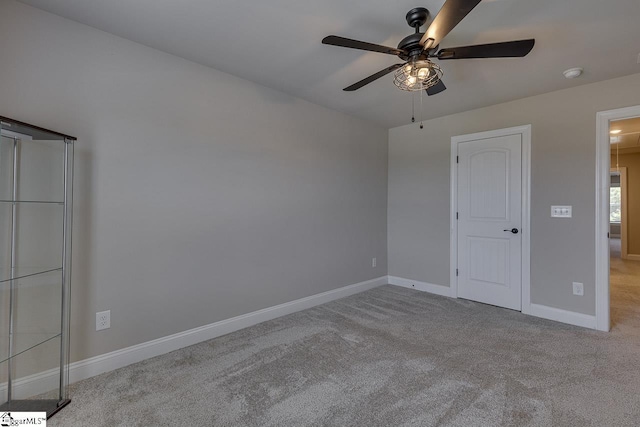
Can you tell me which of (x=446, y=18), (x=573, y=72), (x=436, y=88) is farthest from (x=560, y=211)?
(x=446, y=18)

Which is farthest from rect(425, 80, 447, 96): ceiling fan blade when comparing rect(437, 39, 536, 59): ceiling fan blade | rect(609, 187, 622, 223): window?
rect(609, 187, 622, 223): window

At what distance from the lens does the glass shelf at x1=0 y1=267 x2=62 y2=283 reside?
5.85 feet

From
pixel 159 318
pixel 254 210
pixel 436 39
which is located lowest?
pixel 159 318

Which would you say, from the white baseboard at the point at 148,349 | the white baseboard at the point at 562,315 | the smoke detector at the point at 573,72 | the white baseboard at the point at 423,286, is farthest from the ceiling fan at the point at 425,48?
the white baseboard at the point at 423,286

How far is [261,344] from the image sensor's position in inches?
101

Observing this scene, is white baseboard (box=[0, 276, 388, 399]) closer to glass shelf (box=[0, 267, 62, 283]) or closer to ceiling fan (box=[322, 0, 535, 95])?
glass shelf (box=[0, 267, 62, 283])

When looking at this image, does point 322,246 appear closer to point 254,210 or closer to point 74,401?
point 254,210

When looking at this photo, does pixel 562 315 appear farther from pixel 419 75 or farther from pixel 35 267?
pixel 35 267

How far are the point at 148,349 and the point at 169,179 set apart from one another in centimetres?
136

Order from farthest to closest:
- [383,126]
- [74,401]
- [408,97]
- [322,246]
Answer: [383,126], [322,246], [408,97], [74,401]

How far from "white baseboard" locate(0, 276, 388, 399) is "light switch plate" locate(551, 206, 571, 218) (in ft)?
8.94

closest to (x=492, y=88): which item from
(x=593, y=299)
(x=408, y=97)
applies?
(x=408, y=97)

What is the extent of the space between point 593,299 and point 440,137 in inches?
95.5

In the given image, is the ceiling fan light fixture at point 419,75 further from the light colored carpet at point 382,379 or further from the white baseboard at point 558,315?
the white baseboard at point 558,315
